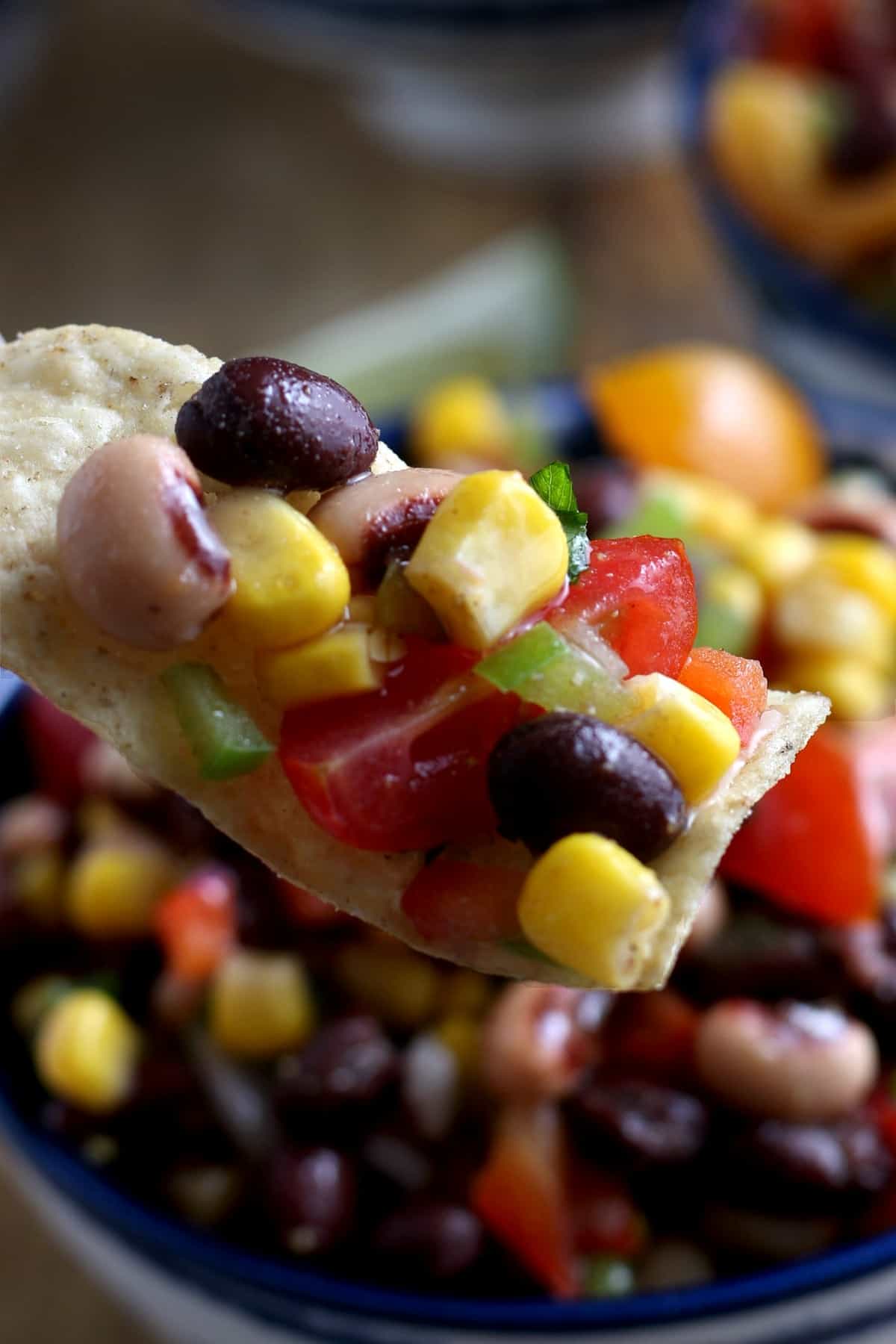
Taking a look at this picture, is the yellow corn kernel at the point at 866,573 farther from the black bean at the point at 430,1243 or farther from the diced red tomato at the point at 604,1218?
the black bean at the point at 430,1243

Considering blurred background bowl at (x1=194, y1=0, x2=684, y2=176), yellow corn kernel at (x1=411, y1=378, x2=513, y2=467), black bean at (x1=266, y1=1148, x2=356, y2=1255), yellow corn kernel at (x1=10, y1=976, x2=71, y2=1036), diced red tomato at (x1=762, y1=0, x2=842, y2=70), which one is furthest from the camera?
blurred background bowl at (x1=194, y1=0, x2=684, y2=176)

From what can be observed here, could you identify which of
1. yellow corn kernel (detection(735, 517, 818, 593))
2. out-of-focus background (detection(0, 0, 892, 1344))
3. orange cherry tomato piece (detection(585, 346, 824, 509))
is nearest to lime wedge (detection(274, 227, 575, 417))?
out-of-focus background (detection(0, 0, 892, 1344))

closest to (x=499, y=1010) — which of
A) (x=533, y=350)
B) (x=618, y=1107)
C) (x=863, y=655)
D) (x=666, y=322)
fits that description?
(x=618, y=1107)

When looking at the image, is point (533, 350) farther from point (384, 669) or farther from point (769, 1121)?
point (384, 669)

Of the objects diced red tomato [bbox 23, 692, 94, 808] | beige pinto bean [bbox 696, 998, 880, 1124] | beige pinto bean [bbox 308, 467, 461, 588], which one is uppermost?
beige pinto bean [bbox 308, 467, 461, 588]

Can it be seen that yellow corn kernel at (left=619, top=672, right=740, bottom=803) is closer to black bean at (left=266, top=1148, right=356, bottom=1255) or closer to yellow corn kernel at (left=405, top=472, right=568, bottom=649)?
yellow corn kernel at (left=405, top=472, right=568, bottom=649)

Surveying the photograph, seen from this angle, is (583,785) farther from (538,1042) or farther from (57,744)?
(57,744)

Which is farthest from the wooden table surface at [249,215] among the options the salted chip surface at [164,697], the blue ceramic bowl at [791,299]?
the salted chip surface at [164,697]
